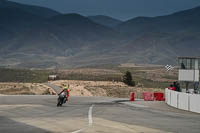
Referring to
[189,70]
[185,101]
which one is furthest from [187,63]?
[185,101]

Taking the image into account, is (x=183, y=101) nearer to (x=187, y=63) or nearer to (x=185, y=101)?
(x=185, y=101)

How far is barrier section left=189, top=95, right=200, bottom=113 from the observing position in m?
29.4

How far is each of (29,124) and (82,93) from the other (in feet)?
169

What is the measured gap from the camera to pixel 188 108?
31.2 meters

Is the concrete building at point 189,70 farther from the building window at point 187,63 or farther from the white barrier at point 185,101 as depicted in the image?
the white barrier at point 185,101

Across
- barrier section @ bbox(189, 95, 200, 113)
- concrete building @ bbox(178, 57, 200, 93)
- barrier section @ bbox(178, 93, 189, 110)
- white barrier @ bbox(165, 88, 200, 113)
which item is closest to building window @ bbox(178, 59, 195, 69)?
concrete building @ bbox(178, 57, 200, 93)

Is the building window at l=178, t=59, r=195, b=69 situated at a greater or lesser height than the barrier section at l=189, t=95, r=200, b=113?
greater

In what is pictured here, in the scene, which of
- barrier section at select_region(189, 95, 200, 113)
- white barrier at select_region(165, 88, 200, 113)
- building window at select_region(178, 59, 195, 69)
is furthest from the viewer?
building window at select_region(178, 59, 195, 69)

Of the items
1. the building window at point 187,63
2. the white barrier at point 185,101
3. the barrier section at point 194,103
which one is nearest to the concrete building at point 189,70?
the building window at point 187,63

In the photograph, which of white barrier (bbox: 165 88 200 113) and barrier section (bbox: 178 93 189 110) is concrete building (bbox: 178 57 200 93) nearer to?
white barrier (bbox: 165 88 200 113)

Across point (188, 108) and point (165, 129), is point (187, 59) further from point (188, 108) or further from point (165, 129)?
point (165, 129)

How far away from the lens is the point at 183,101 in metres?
32.4

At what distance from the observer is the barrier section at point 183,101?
1244 inches

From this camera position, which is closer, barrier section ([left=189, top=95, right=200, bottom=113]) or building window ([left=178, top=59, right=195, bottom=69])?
barrier section ([left=189, top=95, right=200, bottom=113])
